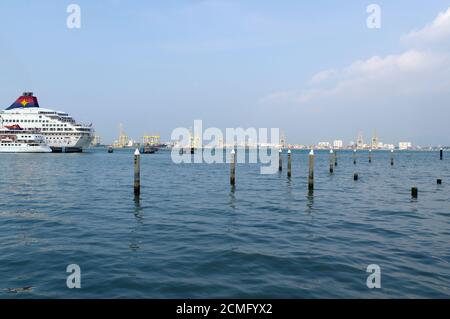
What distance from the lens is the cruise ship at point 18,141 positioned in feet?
297

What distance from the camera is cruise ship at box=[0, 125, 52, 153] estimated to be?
90.4m

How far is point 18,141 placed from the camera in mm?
90562

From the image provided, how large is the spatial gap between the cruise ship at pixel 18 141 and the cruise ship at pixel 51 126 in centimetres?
708

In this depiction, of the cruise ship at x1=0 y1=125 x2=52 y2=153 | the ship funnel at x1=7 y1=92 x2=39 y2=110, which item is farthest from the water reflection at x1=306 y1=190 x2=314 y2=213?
the ship funnel at x1=7 y1=92 x2=39 y2=110

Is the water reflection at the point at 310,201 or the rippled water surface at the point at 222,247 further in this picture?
the water reflection at the point at 310,201

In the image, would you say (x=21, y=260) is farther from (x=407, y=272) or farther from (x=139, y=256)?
(x=407, y=272)

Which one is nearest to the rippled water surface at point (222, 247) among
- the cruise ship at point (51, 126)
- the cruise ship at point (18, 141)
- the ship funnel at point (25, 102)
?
the cruise ship at point (18, 141)

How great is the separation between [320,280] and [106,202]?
50.8 ft

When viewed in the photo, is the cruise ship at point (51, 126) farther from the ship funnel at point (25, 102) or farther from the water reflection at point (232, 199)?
the water reflection at point (232, 199)

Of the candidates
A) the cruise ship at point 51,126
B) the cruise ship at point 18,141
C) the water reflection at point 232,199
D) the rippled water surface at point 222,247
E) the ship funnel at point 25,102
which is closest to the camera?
the rippled water surface at point 222,247

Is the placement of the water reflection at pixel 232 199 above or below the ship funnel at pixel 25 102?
below

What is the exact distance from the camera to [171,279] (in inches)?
339

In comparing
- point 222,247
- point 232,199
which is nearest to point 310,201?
point 232,199
